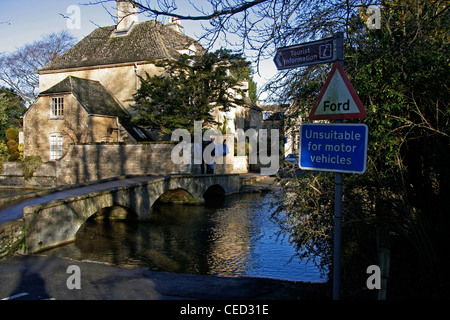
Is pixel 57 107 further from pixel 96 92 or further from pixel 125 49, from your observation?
pixel 125 49

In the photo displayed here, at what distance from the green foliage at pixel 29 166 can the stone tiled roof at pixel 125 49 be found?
29.7 ft

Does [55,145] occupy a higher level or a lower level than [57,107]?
lower

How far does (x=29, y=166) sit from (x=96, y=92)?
6.90 metres

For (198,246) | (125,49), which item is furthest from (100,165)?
(198,246)

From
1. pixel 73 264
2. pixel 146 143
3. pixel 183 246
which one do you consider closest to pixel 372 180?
pixel 73 264

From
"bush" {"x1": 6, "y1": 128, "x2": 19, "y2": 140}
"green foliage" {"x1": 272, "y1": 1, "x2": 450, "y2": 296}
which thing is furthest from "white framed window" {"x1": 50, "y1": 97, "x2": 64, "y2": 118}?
"green foliage" {"x1": 272, "y1": 1, "x2": 450, "y2": 296}

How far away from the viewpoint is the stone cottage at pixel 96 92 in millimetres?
26297

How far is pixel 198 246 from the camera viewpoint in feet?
39.7

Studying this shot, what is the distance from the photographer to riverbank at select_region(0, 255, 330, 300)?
5.26m

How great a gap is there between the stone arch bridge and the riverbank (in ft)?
8.24
